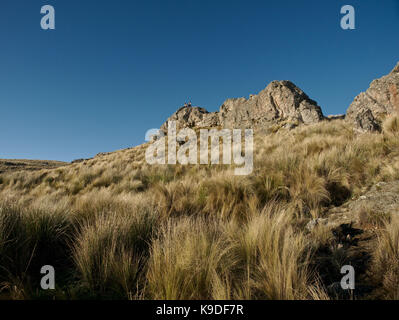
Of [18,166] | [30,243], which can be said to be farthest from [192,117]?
[30,243]

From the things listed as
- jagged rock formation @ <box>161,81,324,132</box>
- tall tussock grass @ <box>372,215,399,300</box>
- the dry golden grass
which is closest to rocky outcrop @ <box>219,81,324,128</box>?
jagged rock formation @ <box>161,81,324,132</box>

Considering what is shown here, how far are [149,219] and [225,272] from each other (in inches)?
57.3

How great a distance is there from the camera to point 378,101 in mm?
9547

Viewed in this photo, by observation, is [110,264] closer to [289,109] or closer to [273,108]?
[289,109]

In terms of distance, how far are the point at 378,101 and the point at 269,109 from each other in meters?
22.1

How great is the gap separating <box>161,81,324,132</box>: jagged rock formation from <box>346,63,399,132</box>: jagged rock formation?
408 inches

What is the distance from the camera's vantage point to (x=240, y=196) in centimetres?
408

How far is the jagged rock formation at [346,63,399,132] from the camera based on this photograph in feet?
26.2

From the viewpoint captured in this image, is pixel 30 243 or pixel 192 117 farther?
pixel 192 117

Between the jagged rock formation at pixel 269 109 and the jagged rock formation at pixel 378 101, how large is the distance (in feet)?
34.0

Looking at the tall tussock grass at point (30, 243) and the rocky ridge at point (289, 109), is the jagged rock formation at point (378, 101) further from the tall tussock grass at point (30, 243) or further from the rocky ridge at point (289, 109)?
the tall tussock grass at point (30, 243)

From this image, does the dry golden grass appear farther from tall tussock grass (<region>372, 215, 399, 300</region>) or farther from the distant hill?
the distant hill

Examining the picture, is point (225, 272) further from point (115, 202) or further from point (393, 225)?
point (115, 202)

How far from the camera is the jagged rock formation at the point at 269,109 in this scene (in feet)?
78.4
